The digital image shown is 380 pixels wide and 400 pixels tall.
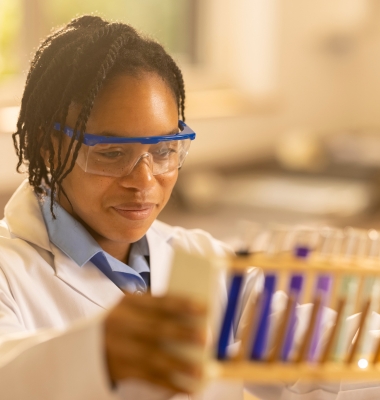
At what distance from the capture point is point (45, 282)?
3.86 feet

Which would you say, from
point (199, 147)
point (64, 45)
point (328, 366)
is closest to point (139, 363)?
point (328, 366)

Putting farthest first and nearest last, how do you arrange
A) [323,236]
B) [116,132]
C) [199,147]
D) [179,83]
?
[199,147] < [179,83] < [116,132] < [323,236]

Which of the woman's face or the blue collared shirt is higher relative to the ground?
the woman's face

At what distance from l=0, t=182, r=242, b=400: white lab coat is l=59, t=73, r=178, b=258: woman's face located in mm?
104

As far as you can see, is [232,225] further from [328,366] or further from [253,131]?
[328,366]

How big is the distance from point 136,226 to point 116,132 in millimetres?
187

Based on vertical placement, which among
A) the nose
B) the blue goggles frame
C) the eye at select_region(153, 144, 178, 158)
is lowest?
the nose

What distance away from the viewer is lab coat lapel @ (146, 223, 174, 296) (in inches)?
52.0

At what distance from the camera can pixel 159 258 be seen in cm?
137

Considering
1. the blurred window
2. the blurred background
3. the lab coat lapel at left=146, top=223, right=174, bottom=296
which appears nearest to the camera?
the lab coat lapel at left=146, top=223, right=174, bottom=296

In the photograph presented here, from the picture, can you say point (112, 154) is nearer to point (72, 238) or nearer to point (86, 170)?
point (86, 170)

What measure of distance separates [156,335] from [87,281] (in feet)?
1.75

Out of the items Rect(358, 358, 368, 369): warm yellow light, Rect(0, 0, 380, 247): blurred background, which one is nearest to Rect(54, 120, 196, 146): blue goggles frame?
Rect(358, 358, 368, 369): warm yellow light

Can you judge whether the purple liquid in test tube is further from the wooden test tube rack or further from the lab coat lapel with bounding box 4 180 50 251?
the lab coat lapel with bounding box 4 180 50 251
